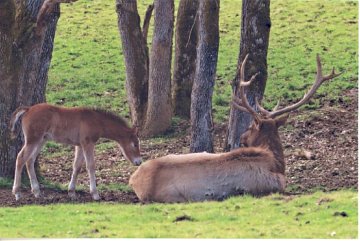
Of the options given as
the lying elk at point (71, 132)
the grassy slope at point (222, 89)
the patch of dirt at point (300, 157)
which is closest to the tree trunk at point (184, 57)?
the patch of dirt at point (300, 157)

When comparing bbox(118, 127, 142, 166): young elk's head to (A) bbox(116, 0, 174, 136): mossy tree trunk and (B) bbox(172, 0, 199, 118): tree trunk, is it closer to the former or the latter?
(A) bbox(116, 0, 174, 136): mossy tree trunk

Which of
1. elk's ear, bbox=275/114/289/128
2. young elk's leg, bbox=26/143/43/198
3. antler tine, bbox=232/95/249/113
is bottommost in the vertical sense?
young elk's leg, bbox=26/143/43/198

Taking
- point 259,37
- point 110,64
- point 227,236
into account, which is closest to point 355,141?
point 259,37

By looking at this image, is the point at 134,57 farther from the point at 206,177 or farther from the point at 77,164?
the point at 206,177

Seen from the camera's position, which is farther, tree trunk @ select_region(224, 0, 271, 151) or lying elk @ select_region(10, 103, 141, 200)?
tree trunk @ select_region(224, 0, 271, 151)

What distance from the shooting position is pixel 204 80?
16.5 m

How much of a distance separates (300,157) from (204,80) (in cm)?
224

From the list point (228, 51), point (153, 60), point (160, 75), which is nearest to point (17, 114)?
point (160, 75)

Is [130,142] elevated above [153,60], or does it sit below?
below

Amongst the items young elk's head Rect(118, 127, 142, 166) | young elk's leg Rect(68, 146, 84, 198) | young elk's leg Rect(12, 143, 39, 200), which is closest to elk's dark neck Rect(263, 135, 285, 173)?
young elk's head Rect(118, 127, 142, 166)

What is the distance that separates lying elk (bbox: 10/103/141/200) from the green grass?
4.41 feet

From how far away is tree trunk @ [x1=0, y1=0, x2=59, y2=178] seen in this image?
14.2 m

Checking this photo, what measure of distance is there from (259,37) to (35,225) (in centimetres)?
630

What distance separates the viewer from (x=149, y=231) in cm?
1004
